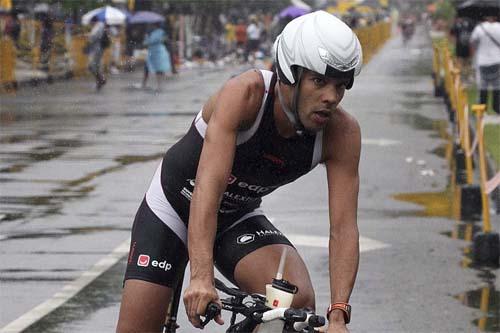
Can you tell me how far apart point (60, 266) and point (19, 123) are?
14322 millimetres

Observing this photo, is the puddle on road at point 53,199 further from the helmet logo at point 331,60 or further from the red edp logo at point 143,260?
the helmet logo at point 331,60

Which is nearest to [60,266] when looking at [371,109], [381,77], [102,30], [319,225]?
[319,225]

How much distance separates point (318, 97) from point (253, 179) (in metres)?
0.64

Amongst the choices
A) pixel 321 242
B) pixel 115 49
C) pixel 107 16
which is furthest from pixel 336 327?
pixel 115 49

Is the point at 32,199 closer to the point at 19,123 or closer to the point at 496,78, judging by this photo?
the point at 19,123

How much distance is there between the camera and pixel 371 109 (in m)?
29.7

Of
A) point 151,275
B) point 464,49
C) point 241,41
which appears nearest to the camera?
point 151,275

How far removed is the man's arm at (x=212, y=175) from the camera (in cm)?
457

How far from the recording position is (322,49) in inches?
182

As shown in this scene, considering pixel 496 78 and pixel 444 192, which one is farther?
pixel 496 78

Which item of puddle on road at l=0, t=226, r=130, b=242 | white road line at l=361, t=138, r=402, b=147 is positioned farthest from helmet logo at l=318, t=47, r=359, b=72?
white road line at l=361, t=138, r=402, b=147

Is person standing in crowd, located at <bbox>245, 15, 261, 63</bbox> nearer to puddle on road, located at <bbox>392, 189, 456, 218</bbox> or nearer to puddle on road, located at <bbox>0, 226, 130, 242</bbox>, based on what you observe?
puddle on road, located at <bbox>392, 189, 456, 218</bbox>

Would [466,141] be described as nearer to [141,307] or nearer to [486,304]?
[486,304]

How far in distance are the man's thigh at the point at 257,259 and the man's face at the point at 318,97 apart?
566mm
